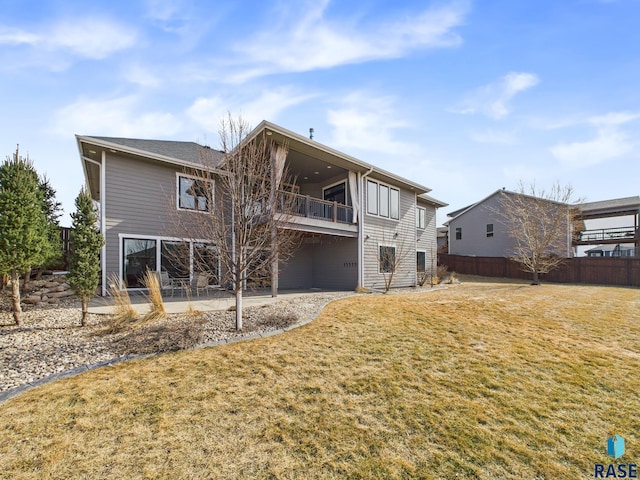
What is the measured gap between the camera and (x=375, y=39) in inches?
303

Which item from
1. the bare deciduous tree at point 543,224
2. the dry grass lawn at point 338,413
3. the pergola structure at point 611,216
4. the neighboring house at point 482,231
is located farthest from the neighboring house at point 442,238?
the dry grass lawn at point 338,413

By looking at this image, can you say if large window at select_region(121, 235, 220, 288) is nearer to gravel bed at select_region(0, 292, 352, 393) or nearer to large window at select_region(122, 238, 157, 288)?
large window at select_region(122, 238, 157, 288)

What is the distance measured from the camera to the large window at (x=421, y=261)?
56.5 feet

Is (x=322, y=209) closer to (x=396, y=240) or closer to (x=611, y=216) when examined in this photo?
(x=396, y=240)

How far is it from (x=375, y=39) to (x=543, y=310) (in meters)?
8.73

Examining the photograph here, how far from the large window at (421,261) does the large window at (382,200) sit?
399 centimetres

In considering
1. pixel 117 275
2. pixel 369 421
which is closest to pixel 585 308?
pixel 369 421

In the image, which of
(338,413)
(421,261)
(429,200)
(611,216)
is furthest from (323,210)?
(611,216)

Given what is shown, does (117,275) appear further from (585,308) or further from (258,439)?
(585,308)

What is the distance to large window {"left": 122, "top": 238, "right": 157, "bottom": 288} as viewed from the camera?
978 centimetres

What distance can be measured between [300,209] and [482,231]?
2056cm

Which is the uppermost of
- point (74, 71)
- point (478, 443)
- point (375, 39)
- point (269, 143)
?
point (375, 39)

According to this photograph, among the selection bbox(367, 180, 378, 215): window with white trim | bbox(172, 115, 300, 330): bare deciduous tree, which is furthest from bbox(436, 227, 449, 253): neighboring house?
bbox(172, 115, 300, 330): bare deciduous tree

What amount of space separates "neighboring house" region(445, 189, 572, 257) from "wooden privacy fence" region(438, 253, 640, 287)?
7.59ft
